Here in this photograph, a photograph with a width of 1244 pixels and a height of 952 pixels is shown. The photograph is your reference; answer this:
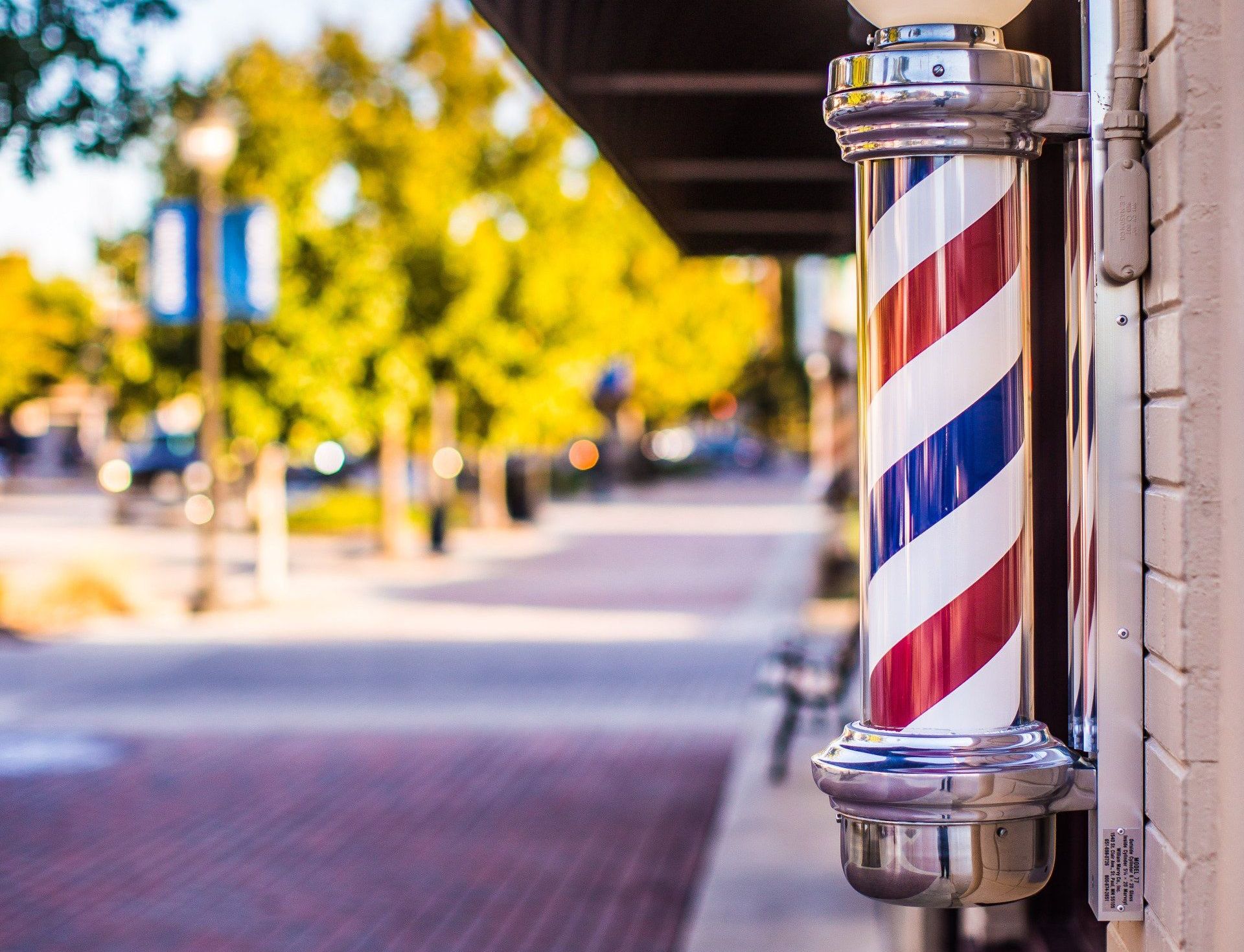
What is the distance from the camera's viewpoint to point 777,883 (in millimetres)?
6355

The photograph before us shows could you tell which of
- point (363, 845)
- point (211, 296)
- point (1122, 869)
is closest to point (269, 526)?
point (211, 296)

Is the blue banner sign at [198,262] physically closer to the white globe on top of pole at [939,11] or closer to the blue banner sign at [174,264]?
the blue banner sign at [174,264]

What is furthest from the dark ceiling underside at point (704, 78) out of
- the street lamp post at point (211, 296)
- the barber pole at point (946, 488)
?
the street lamp post at point (211, 296)

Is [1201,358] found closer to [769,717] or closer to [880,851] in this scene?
[880,851]

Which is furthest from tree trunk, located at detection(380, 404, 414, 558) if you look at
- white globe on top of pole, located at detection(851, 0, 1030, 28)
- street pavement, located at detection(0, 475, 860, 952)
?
white globe on top of pole, located at detection(851, 0, 1030, 28)

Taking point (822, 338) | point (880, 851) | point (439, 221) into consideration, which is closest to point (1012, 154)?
point (880, 851)

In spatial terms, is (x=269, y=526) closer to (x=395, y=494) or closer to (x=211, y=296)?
(x=211, y=296)

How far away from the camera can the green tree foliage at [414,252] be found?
1748cm

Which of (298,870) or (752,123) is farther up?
(752,123)

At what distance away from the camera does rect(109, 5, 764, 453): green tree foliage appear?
17484 mm

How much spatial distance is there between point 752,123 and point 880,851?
5202 mm

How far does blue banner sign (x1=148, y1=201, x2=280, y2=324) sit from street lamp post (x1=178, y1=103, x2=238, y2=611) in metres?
0.10

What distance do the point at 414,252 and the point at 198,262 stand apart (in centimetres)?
580

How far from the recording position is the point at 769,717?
9852 millimetres
